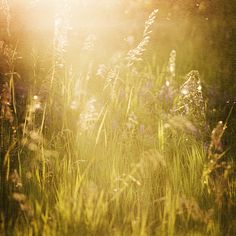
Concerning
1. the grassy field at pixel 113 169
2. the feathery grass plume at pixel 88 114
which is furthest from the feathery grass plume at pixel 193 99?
the feathery grass plume at pixel 88 114

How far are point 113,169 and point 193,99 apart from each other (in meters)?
0.98

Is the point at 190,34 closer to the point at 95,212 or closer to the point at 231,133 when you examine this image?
the point at 231,133

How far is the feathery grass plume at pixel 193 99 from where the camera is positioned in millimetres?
3695

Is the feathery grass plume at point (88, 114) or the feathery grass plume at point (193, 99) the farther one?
the feathery grass plume at point (193, 99)

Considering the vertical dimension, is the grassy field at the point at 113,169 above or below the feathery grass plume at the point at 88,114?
below

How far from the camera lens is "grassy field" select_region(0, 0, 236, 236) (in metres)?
2.76

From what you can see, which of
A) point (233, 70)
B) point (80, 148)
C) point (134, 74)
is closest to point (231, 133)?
point (134, 74)

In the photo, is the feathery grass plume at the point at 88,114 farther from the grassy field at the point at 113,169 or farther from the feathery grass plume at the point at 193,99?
the feathery grass plume at the point at 193,99

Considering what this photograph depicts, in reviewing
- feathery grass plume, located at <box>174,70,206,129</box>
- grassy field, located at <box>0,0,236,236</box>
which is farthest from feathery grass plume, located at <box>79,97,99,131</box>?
feathery grass plume, located at <box>174,70,206,129</box>

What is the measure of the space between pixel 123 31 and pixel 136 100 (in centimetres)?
217

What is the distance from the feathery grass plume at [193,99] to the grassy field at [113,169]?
1 centimetres

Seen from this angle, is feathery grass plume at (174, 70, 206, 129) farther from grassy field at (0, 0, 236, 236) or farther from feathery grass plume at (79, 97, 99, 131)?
feathery grass plume at (79, 97, 99, 131)

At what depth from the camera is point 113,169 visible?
305cm

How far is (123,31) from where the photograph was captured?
6.05 meters
